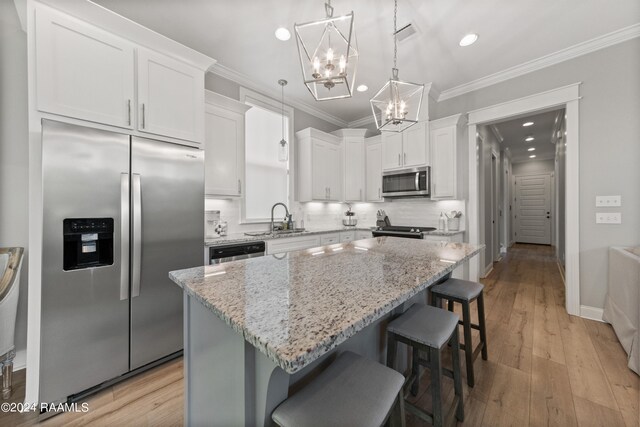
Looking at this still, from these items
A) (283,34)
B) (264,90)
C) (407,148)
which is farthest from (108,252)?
(407,148)

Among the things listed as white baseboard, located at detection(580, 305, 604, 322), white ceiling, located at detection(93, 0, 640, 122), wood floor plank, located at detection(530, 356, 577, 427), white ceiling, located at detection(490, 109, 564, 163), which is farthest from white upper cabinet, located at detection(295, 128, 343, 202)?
white baseboard, located at detection(580, 305, 604, 322)

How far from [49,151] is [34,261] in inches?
27.2

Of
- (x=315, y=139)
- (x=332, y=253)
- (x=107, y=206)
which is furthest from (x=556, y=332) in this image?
(x=107, y=206)

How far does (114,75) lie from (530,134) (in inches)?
294

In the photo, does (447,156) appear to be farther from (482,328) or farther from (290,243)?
(290,243)

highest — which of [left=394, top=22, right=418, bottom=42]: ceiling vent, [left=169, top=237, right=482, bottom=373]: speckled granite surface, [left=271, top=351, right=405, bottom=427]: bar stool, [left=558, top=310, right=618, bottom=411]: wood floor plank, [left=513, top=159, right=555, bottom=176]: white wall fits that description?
[left=394, top=22, right=418, bottom=42]: ceiling vent

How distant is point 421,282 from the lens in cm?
96

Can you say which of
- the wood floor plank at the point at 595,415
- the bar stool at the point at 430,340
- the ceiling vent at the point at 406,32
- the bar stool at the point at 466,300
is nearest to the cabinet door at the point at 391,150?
the ceiling vent at the point at 406,32

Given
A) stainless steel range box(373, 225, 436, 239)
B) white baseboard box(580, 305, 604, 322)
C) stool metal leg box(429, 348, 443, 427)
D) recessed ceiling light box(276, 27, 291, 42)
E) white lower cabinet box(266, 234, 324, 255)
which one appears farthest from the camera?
stainless steel range box(373, 225, 436, 239)

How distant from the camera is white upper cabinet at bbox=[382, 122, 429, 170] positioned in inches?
142

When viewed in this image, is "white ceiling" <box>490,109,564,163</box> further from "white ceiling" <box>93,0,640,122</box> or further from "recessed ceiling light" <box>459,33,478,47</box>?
"recessed ceiling light" <box>459,33,478,47</box>

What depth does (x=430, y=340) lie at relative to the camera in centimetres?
114

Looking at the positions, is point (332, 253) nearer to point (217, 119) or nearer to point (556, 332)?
point (217, 119)

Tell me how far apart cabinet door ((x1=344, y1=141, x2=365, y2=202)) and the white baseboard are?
313 centimetres
